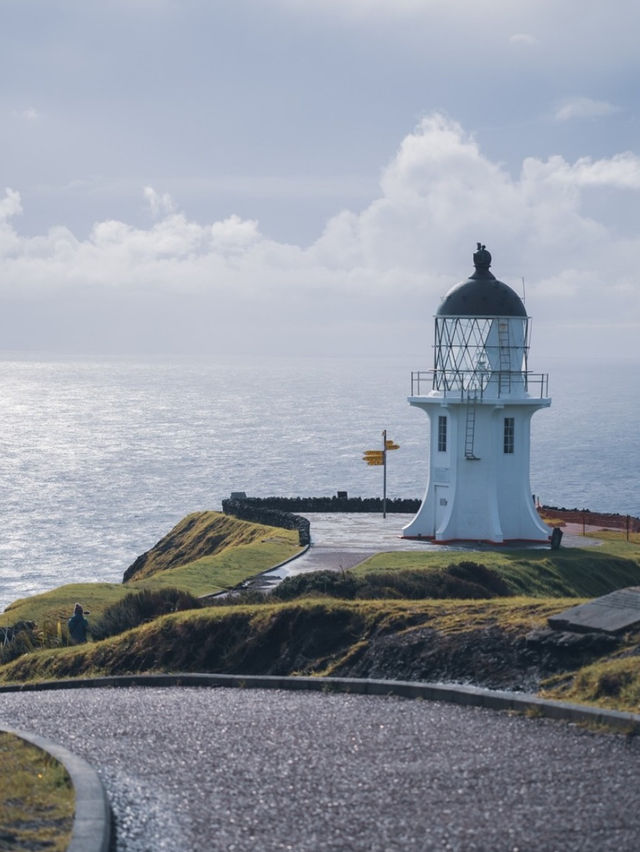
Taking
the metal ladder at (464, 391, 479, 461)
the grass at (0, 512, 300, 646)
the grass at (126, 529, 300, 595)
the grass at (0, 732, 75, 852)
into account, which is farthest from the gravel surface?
the metal ladder at (464, 391, 479, 461)

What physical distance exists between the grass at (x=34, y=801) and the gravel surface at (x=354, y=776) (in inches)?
18.0

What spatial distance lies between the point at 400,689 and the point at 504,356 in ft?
→ 88.7

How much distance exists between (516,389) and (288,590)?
1768 cm

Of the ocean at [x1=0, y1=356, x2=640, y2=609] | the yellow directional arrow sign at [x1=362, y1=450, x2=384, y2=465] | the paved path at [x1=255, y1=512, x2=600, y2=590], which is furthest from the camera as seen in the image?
the ocean at [x1=0, y1=356, x2=640, y2=609]

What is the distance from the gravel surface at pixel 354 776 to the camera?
1010cm

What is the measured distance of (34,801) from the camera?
11102mm

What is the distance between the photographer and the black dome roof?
135 ft

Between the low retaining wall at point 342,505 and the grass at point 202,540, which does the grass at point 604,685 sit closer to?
the grass at point 202,540

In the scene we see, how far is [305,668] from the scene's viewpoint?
60.3 ft

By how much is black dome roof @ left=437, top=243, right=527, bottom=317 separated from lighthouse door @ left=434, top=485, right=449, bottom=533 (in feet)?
19.3

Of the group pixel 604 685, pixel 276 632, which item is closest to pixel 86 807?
pixel 604 685

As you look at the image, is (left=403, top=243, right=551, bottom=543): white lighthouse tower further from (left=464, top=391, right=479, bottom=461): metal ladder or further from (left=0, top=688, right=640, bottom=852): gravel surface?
(left=0, top=688, right=640, bottom=852): gravel surface

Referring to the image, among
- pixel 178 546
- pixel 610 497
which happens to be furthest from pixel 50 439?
pixel 178 546

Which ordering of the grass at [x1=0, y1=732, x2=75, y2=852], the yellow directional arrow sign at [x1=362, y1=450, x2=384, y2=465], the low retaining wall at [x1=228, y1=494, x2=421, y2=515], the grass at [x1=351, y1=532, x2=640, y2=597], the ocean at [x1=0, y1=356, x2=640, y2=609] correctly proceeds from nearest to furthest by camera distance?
the grass at [x1=0, y1=732, x2=75, y2=852]
the grass at [x1=351, y1=532, x2=640, y2=597]
the yellow directional arrow sign at [x1=362, y1=450, x2=384, y2=465]
the low retaining wall at [x1=228, y1=494, x2=421, y2=515]
the ocean at [x1=0, y1=356, x2=640, y2=609]
